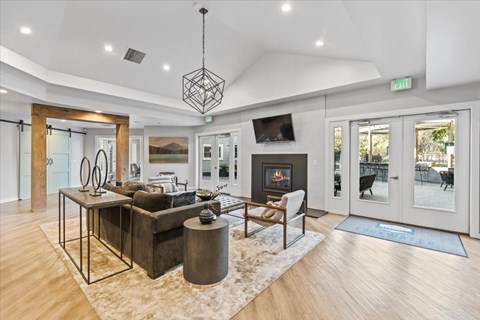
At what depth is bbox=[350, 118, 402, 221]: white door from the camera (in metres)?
4.43

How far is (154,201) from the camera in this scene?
8.57ft

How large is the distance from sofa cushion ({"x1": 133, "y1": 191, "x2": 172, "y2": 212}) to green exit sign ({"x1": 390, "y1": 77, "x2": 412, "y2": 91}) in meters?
4.44

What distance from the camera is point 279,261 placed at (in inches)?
110

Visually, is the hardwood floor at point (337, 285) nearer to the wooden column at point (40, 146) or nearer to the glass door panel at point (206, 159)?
the wooden column at point (40, 146)

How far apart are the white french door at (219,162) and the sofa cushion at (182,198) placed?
3825 millimetres

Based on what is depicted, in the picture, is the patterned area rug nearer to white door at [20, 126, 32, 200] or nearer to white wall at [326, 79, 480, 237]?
white wall at [326, 79, 480, 237]

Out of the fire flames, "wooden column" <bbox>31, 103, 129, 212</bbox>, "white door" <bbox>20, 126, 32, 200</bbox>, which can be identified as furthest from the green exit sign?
"white door" <bbox>20, 126, 32, 200</bbox>

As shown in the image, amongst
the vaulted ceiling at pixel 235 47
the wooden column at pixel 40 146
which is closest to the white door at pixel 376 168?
the vaulted ceiling at pixel 235 47

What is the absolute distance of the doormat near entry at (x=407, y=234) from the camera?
327 cm

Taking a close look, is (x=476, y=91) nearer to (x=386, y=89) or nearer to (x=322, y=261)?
(x=386, y=89)

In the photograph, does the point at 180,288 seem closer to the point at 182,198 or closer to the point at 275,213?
the point at 182,198

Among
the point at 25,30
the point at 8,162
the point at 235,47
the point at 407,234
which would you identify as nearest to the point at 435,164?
the point at 407,234

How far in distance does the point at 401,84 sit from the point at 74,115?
24.2 ft

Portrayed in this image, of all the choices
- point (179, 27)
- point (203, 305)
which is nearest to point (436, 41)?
point (203, 305)
